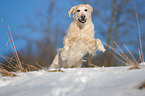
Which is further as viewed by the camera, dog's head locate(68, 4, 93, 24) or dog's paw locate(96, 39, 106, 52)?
dog's head locate(68, 4, 93, 24)

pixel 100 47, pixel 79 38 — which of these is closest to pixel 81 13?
pixel 79 38

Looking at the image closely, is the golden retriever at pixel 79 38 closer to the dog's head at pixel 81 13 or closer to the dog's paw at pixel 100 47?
the dog's head at pixel 81 13

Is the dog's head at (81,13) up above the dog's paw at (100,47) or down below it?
above

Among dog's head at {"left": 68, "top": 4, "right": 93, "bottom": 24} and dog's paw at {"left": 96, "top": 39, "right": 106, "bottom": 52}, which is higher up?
dog's head at {"left": 68, "top": 4, "right": 93, "bottom": 24}

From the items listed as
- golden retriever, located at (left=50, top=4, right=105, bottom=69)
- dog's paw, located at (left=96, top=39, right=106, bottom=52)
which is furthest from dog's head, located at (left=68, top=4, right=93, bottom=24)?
dog's paw, located at (left=96, top=39, right=106, bottom=52)

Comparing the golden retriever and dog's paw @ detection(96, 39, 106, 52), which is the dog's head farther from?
dog's paw @ detection(96, 39, 106, 52)

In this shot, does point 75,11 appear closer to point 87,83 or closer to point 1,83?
point 1,83

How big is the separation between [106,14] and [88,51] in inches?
234

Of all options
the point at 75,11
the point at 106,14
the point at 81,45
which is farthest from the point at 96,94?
the point at 106,14

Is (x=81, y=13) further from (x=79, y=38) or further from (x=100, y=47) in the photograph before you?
(x=100, y=47)

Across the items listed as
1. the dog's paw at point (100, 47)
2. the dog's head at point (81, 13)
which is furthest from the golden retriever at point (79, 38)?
the dog's paw at point (100, 47)

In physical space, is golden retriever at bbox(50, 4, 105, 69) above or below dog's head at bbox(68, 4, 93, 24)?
below

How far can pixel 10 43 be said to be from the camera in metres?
3.52

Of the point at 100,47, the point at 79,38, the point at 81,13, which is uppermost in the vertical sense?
the point at 81,13
